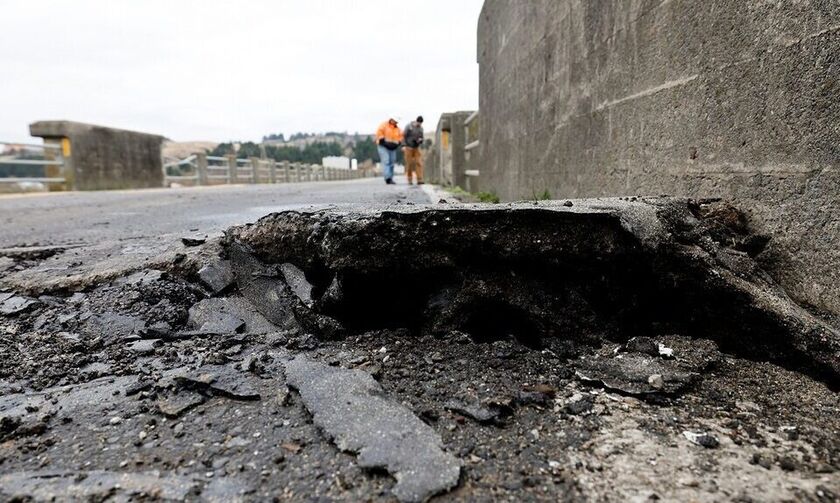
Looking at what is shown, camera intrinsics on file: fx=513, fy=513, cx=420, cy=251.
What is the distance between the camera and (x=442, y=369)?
5.01ft

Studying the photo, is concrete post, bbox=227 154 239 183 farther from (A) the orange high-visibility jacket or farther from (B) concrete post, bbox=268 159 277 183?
(A) the orange high-visibility jacket

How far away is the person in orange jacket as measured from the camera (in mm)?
12422

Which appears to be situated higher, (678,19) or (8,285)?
(678,19)

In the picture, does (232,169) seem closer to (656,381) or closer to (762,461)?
(656,381)

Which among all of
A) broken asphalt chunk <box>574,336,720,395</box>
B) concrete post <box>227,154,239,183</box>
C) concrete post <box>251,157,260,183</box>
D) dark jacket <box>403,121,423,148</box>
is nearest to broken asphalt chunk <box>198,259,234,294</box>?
broken asphalt chunk <box>574,336,720,395</box>

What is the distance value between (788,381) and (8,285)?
9.86 ft

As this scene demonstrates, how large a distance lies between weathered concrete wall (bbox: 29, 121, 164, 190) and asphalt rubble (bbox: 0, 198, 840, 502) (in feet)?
38.7

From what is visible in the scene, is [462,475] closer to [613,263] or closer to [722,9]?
[613,263]

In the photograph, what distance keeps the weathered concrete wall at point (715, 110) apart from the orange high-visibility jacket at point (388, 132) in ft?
29.3

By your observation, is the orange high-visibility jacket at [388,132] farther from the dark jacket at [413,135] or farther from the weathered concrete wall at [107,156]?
the weathered concrete wall at [107,156]

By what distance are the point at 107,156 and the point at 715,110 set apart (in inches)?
568

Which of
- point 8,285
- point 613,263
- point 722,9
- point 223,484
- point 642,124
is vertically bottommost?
point 223,484

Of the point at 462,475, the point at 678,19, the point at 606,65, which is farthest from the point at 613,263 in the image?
the point at 606,65

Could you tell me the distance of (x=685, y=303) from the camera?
167cm
